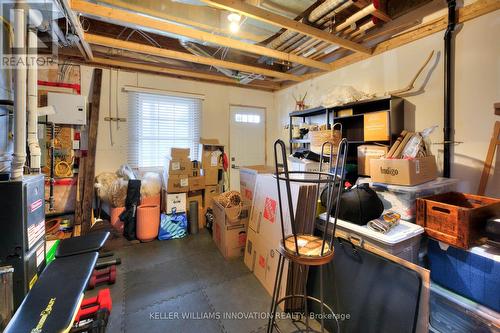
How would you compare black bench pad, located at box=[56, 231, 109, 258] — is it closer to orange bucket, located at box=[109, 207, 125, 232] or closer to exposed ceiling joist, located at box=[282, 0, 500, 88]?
orange bucket, located at box=[109, 207, 125, 232]

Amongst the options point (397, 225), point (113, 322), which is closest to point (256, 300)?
point (113, 322)

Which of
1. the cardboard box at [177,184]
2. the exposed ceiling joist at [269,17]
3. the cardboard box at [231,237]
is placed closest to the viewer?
the exposed ceiling joist at [269,17]

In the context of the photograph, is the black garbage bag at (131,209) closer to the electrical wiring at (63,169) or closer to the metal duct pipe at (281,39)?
the electrical wiring at (63,169)

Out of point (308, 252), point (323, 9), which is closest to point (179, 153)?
point (323, 9)

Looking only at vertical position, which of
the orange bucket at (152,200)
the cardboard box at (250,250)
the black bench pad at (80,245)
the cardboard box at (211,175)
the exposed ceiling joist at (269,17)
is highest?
the exposed ceiling joist at (269,17)

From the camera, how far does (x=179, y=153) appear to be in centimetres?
339

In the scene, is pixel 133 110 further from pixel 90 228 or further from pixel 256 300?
pixel 256 300

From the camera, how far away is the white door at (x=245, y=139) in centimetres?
454

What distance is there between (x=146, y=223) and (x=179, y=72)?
98.4 inches

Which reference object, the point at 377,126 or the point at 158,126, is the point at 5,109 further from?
the point at 377,126

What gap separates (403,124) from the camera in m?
2.68

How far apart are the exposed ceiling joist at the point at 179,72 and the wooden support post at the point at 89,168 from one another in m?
0.20

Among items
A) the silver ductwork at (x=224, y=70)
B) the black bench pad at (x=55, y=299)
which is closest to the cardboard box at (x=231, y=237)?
the black bench pad at (x=55, y=299)

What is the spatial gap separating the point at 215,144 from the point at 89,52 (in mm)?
2093
